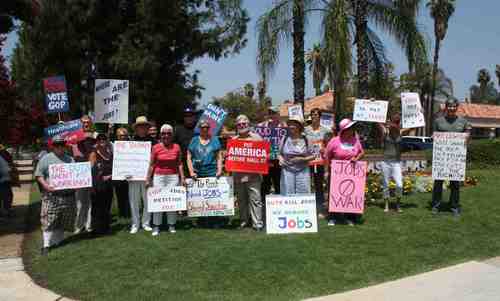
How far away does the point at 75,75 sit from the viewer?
1580 cm

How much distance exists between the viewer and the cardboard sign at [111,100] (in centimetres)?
882

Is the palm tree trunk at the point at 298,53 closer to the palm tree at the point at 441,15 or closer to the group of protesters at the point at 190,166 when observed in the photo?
the group of protesters at the point at 190,166

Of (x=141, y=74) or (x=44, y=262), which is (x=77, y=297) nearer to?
(x=44, y=262)

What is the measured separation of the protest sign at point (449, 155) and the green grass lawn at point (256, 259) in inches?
29.5

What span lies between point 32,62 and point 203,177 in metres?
12.2

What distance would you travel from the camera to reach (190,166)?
A: 7.22 m

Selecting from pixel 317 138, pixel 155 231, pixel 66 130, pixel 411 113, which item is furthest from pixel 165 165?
pixel 411 113

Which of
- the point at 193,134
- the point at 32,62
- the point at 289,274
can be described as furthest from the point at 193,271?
the point at 32,62

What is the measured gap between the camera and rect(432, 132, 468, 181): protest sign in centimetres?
780

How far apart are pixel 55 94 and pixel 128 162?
3.73m

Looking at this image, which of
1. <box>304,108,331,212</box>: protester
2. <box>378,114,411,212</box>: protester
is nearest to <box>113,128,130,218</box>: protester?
<box>304,108,331,212</box>: protester

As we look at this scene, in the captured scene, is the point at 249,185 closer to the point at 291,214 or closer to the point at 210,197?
the point at 210,197

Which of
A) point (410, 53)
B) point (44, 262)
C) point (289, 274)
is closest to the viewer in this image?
point (289, 274)

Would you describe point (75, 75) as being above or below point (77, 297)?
above
